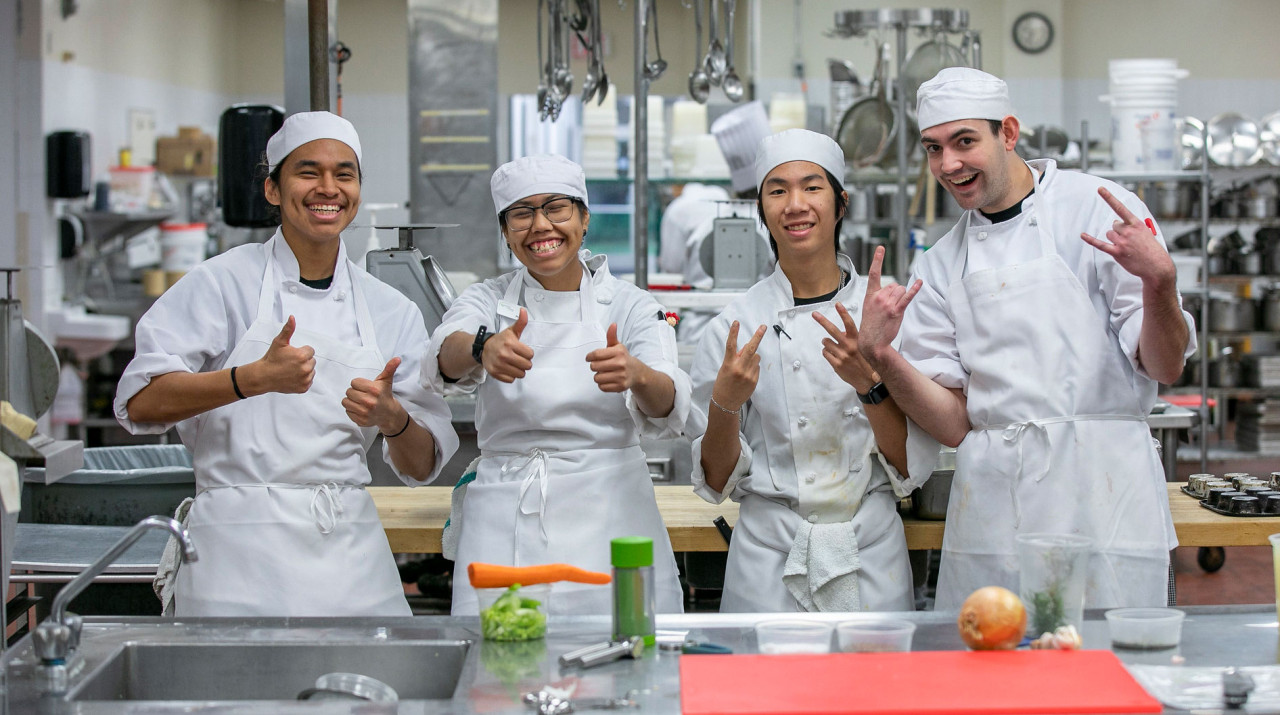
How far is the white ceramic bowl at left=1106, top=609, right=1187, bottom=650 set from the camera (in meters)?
1.76

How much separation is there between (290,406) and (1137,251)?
5.19 ft

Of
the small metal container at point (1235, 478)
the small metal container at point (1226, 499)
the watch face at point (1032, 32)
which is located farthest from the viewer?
the watch face at point (1032, 32)

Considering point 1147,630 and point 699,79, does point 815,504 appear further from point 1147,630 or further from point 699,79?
point 699,79

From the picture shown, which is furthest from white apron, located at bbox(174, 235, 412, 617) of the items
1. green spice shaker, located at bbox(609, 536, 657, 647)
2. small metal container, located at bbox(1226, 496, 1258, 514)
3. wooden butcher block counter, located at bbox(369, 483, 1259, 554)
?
small metal container, located at bbox(1226, 496, 1258, 514)

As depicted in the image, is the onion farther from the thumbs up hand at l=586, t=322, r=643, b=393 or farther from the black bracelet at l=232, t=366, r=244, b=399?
the black bracelet at l=232, t=366, r=244, b=399

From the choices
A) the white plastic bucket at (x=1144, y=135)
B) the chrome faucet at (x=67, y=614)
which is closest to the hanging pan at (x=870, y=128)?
the white plastic bucket at (x=1144, y=135)

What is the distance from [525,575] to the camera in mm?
1898

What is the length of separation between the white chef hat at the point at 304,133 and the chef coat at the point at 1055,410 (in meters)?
1.24

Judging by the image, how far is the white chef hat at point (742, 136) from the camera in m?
5.73

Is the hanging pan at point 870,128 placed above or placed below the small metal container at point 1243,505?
above

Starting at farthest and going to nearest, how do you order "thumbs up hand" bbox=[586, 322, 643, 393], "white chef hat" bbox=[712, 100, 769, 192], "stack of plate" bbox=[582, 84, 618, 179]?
"stack of plate" bbox=[582, 84, 618, 179]
"white chef hat" bbox=[712, 100, 769, 192]
"thumbs up hand" bbox=[586, 322, 643, 393]

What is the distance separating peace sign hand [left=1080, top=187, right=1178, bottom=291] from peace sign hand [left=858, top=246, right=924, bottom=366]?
1.16 ft

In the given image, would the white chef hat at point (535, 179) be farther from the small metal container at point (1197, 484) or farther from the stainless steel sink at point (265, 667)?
the small metal container at point (1197, 484)

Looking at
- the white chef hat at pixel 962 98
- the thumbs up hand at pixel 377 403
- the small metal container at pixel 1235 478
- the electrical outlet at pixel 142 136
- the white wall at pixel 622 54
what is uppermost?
the white wall at pixel 622 54
